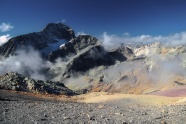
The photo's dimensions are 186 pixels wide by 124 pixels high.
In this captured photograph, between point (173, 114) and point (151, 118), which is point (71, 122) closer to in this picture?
point (151, 118)

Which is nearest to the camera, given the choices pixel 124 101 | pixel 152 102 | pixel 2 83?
pixel 152 102

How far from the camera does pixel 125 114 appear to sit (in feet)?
80.7

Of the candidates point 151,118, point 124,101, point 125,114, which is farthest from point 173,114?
point 124,101

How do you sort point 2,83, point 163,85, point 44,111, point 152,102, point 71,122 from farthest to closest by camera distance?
point 163,85 → point 2,83 → point 152,102 → point 44,111 → point 71,122

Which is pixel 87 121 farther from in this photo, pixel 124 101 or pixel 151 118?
pixel 124 101

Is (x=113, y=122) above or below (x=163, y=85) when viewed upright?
below

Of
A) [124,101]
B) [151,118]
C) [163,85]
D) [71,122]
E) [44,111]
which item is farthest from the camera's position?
[163,85]

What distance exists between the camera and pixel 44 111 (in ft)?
79.3

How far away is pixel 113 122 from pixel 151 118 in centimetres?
329

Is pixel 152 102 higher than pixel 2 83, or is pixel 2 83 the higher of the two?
pixel 2 83

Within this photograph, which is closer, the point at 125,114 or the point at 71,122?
the point at 71,122

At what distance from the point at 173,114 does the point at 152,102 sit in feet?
38.1

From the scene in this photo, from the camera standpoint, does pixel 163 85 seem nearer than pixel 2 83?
No

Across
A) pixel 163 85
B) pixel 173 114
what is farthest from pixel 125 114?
pixel 163 85
